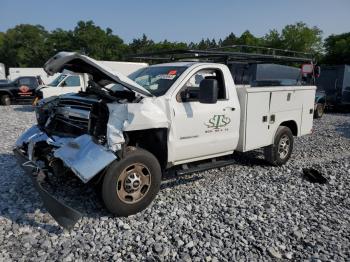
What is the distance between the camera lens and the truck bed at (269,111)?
591 centimetres

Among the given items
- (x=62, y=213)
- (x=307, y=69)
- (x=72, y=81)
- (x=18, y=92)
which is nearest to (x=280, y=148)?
(x=307, y=69)

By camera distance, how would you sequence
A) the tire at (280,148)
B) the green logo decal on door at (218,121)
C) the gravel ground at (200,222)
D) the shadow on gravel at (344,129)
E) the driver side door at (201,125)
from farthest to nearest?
the shadow on gravel at (344,129) → the tire at (280,148) → the green logo decal on door at (218,121) → the driver side door at (201,125) → the gravel ground at (200,222)

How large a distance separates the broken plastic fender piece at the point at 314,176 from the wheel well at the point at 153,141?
291cm

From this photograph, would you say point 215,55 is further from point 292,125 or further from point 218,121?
point 292,125

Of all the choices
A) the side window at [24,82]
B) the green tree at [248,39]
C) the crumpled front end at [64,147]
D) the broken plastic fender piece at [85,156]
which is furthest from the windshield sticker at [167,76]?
the green tree at [248,39]

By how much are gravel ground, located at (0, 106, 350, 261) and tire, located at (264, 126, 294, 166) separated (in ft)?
1.41

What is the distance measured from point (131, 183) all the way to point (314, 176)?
360 centimetres

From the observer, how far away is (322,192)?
5.57 metres

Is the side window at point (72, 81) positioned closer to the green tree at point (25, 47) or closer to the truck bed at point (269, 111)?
the truck bed at point (269, 111)

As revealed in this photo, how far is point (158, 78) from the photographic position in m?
5.38

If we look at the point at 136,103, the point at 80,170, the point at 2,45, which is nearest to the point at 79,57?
the point at 136,103

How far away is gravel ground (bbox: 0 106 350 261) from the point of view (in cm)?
367

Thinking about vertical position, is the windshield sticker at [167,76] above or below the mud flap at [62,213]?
above

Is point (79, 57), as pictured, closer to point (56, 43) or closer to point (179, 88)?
point (179, 88)
